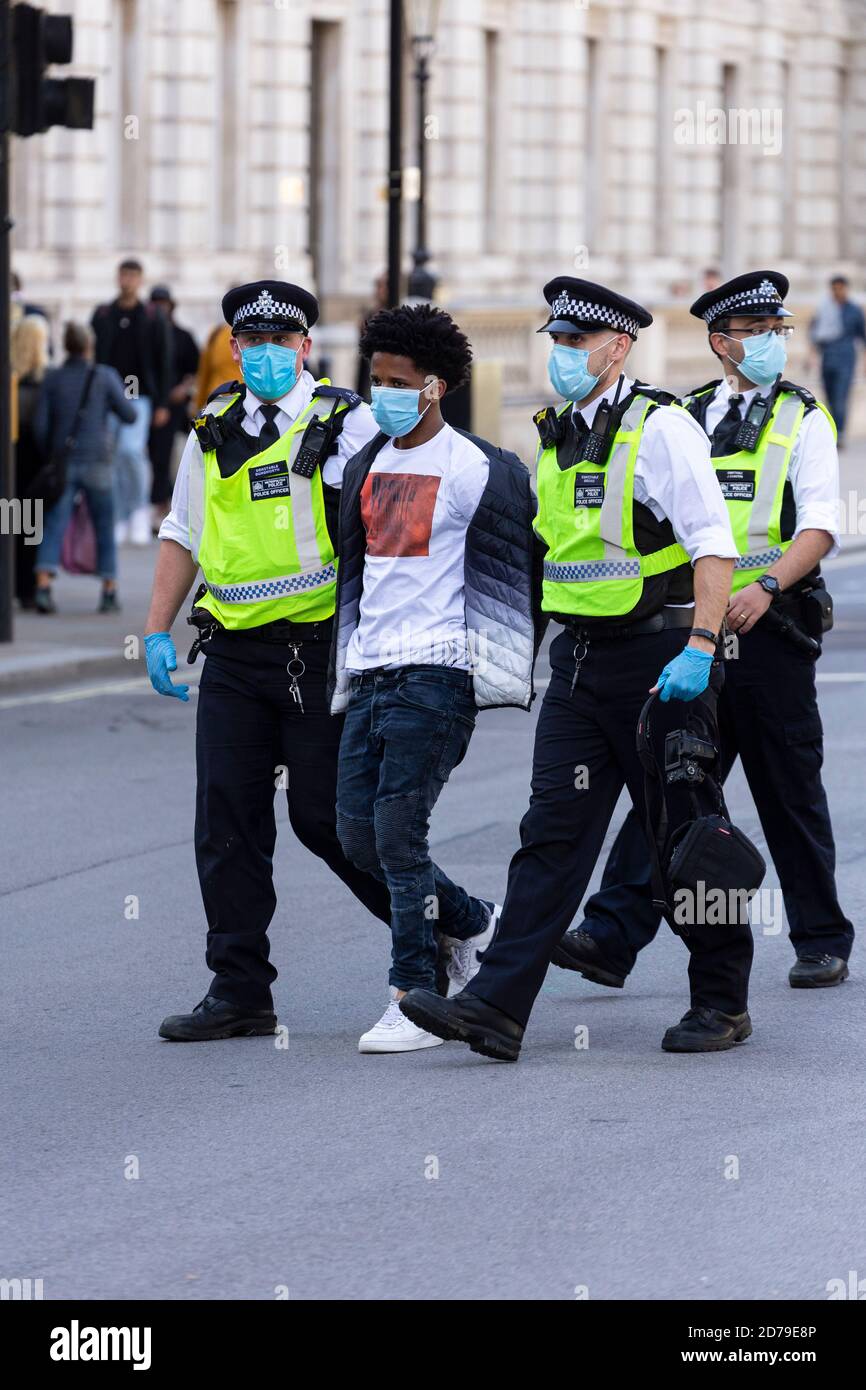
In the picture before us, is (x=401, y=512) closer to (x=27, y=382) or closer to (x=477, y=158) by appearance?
(x=27, y=382)

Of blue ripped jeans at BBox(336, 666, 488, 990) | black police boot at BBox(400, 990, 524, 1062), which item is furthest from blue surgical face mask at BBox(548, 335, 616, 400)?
black police boot at BBox(400, 990, 524, 1062)

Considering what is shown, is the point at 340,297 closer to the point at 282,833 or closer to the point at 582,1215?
the point at 282,833

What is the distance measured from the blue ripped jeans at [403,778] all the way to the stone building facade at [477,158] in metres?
14.3

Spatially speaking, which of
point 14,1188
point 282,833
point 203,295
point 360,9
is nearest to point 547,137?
point 360,9

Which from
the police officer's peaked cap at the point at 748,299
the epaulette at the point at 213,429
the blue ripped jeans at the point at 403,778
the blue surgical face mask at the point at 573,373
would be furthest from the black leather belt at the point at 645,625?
the police officer's peaked cap at the point at 748,299

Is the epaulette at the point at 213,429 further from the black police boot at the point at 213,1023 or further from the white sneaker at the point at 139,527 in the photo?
the white sneaker at the point at 139,527

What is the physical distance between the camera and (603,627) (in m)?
6.50

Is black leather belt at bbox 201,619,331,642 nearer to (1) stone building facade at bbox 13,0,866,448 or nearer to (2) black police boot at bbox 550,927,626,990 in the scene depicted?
(2) black police boot at bbox 550,927,626,990

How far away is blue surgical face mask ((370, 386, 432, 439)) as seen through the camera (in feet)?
20.9

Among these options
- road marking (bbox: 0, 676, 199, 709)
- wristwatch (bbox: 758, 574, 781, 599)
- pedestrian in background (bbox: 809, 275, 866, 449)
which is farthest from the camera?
pedestrian in background (bbox: 809, 275, 866, 449)

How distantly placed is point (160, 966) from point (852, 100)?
39.0 meters

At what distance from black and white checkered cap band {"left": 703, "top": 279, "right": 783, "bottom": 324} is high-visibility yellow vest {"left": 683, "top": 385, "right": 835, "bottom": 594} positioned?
9.8 inches

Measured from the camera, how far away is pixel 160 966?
7.60 meters

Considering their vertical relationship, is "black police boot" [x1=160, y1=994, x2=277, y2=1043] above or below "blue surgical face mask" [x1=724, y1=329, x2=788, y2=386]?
below
